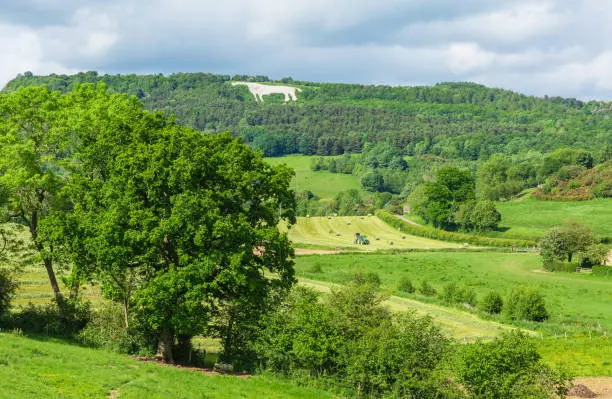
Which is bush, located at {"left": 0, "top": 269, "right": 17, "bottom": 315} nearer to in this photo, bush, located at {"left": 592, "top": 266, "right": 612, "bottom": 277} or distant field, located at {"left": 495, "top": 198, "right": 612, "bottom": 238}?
bush, located at {"left": 592, "top": 266, "right": 612, "bottom": 277}

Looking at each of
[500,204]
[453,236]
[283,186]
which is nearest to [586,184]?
[500,204]

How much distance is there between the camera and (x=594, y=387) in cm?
4062

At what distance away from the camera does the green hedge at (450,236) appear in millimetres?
115375

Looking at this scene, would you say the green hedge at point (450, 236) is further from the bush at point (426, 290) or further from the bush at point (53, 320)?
the bush at point (53, 320)

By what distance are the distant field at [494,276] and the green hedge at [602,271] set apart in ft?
4.58

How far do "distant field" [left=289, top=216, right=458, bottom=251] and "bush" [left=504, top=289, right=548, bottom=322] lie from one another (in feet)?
168

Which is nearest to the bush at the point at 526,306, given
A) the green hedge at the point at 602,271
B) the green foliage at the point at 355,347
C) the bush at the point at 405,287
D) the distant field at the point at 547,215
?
the bush at the point at 405,287

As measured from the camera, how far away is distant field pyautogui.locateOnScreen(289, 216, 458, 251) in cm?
11798

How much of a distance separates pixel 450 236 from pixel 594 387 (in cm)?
8456

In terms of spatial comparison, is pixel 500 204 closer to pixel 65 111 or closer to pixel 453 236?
pixel 453 236

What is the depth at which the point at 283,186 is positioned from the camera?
4053cm

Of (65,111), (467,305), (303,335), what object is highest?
(65,111)

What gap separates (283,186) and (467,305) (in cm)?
3489

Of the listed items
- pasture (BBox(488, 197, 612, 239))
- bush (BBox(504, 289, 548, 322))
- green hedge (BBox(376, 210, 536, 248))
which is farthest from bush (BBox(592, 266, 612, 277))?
pasture (BBox(488, 197, 612, 239))
